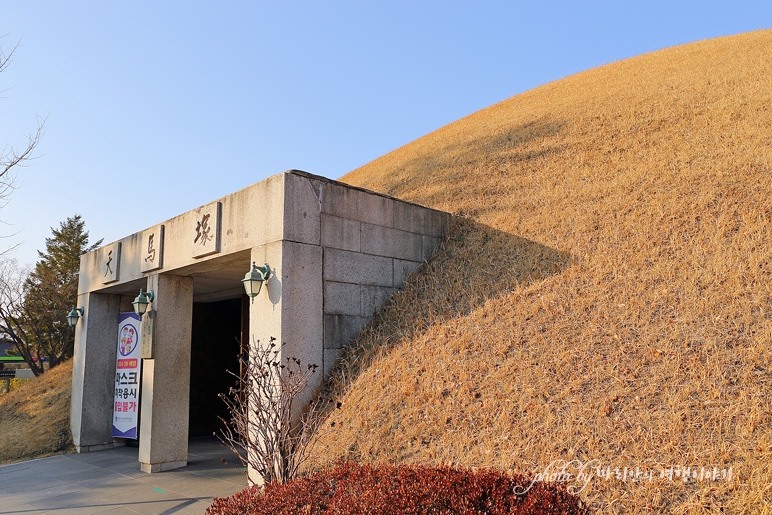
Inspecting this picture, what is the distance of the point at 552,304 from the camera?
23.0ft

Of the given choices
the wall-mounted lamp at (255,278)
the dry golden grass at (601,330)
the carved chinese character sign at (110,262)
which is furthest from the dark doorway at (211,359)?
the wall-mounted lamp at (255,278)

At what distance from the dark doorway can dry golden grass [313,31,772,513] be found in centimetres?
588

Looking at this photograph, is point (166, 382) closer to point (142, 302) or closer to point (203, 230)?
point (142, 302)

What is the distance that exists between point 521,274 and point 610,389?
2.95m

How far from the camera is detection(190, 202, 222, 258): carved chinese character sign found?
8.05 meters

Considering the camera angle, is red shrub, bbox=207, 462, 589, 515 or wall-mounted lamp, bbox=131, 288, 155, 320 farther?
wall-mounted lamp, bbox=131, 288, 155, 320

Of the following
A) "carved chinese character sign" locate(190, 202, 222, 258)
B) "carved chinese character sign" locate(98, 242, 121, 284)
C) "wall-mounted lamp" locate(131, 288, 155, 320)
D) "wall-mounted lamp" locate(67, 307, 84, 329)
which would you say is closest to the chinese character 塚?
"carved chinese character sign" locate(190, 202, 222, 258)

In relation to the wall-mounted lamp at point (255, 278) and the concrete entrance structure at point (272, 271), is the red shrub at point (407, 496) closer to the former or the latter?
the concrete entrance structure at point (272, 271)

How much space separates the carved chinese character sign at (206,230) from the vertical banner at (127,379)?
9.66 ft

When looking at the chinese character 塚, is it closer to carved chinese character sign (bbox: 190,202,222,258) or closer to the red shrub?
carved chinese character sign (bbox: 190,202,222,258)

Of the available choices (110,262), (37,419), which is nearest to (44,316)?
(37,419)

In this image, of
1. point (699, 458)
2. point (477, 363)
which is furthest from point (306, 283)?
point (699, 458)

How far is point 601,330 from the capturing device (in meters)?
6.21

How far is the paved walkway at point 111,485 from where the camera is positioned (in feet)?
21.7
